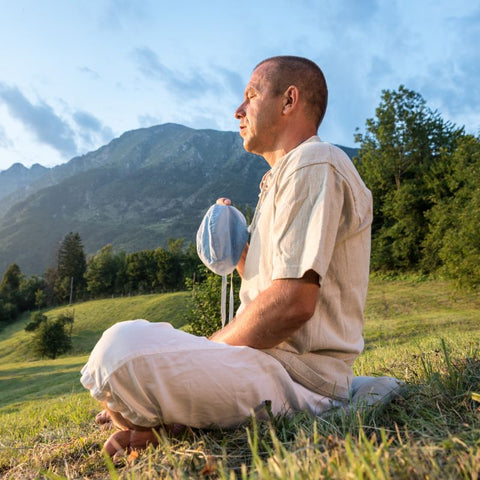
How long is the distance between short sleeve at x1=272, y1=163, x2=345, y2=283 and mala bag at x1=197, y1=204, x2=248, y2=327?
0.52 metres

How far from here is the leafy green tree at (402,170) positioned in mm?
33844

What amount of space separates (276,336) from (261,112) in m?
1.24

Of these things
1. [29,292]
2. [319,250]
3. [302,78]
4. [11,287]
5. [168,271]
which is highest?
[302,78]

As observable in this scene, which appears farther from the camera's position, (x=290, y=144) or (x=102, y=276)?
(x=102, y=276)

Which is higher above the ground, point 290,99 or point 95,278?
point 290,99

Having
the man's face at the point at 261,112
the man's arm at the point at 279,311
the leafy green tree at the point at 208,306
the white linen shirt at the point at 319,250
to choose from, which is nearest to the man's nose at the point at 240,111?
the man's face at the point at 261,112

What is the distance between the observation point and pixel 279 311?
1777 mm

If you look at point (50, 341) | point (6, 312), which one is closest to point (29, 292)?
point (6, 312)

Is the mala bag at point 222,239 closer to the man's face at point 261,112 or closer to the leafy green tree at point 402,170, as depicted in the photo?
the man's face at point 261,112

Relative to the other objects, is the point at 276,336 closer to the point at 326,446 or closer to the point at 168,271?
the point at 326,446

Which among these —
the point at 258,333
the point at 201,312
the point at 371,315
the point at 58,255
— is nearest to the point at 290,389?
the point at 258,333

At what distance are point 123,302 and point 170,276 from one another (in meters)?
11.1

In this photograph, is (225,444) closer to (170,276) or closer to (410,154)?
(410,154)

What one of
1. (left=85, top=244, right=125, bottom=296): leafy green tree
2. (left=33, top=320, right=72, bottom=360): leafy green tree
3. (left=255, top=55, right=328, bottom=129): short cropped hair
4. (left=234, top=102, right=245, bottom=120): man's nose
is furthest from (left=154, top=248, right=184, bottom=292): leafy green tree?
(left=255, top=55, right=328, bottom=129): short cropped hair
